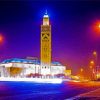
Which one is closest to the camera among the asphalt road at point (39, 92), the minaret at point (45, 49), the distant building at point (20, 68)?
the asphalt road at point (39, 92)

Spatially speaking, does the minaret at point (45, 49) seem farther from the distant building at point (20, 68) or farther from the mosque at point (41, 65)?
the distant building at point (20, 68)

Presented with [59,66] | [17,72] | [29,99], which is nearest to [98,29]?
A: [29,99]

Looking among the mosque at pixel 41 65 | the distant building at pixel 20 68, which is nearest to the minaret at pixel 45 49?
the mosque at pixel 41 65

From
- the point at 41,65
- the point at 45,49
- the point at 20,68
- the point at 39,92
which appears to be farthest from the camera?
the point at 20,68

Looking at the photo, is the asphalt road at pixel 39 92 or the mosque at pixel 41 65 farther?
the mosque at pixel 41 65

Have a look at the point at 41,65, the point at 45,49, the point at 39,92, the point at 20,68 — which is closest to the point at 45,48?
the point at 45,49

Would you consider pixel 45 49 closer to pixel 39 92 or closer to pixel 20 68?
pixel 20 68

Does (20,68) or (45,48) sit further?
(20,68)

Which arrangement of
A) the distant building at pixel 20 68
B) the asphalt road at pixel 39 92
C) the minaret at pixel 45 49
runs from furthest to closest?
the distant building at pixel 20 68 → the minaret at pixel 45 49 → the asphalt road at pixel 39 92

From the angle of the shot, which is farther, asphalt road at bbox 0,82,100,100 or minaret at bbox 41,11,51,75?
minaret at bbox 41,11,51,75

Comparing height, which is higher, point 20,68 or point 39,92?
point 20,68

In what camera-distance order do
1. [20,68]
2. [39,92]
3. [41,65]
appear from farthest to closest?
[20,68] < [41,65] < [39,92]

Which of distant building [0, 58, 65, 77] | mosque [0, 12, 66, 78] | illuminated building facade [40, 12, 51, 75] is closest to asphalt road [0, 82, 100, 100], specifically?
mosque [0, 12, 66, 78]

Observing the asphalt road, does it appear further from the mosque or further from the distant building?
the distant building
